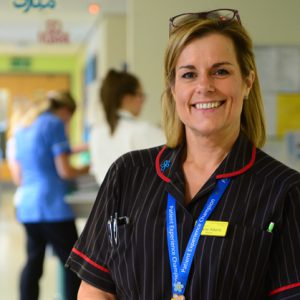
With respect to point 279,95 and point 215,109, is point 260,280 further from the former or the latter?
point 279,95

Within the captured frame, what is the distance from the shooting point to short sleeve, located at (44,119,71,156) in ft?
9.78

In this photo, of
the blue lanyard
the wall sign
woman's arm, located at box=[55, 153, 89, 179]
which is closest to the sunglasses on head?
the blue lanyard

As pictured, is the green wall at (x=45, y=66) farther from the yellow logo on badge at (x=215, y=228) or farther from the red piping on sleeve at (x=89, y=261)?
the yellow logo on badge at (x=215, y=228)

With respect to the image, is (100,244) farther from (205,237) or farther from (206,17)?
(206,17)

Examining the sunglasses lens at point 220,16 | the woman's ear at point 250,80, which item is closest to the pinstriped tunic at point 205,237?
the woman's ear at point 250,80

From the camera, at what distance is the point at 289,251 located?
1173mm

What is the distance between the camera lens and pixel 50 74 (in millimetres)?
9953

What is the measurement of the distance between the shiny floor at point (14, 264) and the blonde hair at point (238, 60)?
95.8 inches

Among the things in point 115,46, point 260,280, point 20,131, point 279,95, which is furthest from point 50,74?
point 260,280

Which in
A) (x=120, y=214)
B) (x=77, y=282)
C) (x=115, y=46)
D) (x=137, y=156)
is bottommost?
(x=77, y=282)

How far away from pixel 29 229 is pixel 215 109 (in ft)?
6.76

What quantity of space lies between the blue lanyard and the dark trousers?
1.83 metres

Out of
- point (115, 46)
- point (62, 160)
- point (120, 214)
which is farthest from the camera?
point (115, 46)

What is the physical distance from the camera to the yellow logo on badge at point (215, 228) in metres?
1.17
